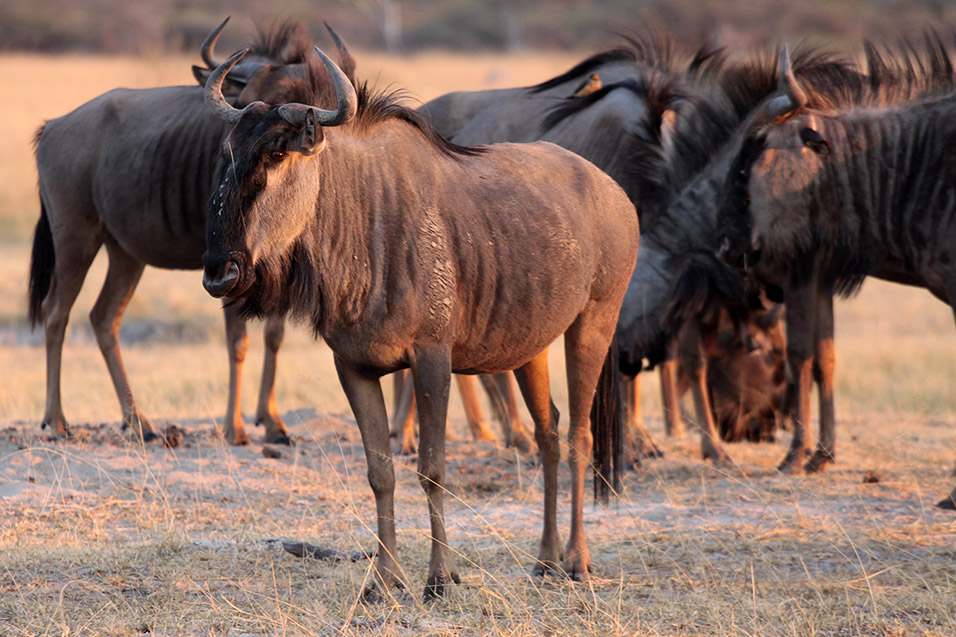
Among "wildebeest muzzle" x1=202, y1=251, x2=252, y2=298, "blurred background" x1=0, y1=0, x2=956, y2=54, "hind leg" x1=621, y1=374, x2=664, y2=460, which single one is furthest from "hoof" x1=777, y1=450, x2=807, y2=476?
"blurred background" x1=0, y1=0, x2=956, y2=54

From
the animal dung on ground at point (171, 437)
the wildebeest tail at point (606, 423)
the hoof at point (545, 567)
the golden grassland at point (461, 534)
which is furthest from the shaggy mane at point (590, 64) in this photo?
the hoof at point (545, 567)

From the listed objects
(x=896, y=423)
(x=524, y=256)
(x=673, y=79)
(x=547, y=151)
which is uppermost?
(x=673, y=79)

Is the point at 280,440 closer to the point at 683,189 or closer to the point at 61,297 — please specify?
the point at 61,297

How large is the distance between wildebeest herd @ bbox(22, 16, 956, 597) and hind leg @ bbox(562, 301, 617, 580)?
13 millimetres

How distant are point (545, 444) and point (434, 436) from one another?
80 cm

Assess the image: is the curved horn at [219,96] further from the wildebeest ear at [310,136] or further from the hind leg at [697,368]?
the hind leg at [697,368]

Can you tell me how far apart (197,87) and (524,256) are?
3899mm

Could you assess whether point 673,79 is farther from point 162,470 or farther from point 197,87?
point 162,470

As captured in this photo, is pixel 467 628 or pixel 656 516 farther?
pixel 656 516

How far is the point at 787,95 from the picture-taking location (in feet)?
21.5

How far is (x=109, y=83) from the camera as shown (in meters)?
30.2

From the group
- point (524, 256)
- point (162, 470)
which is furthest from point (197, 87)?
point (524, 256)

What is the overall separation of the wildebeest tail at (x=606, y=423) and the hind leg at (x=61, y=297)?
145 inches

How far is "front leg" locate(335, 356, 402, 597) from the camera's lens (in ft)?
14.5
